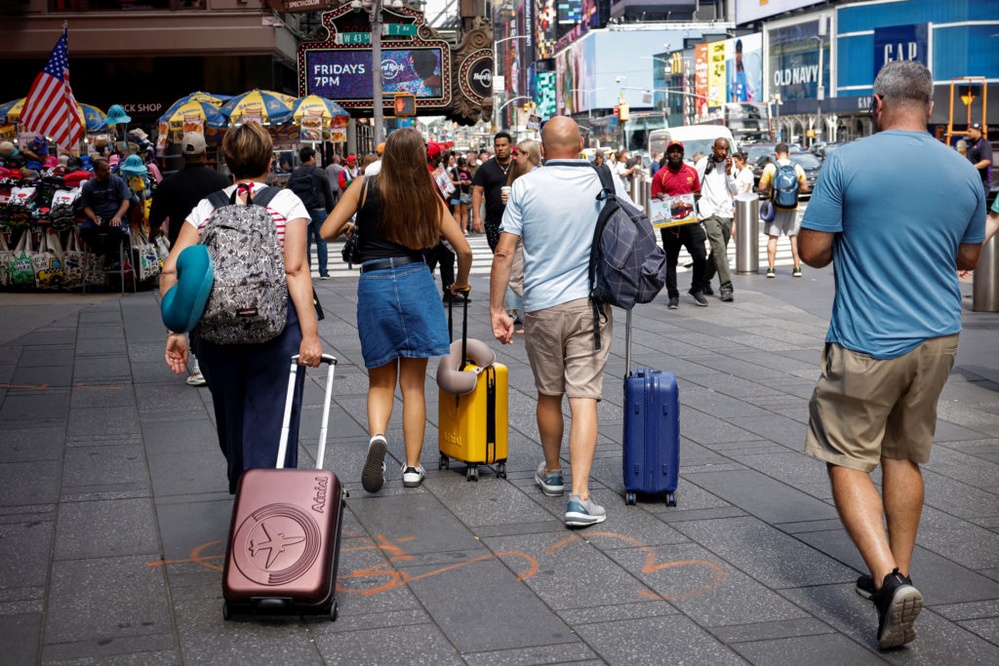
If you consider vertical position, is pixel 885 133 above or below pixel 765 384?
above

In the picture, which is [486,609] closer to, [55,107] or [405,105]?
[55,107]

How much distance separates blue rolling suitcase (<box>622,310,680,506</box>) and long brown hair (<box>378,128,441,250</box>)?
1116 millimetres

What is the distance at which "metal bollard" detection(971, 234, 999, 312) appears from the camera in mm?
13383

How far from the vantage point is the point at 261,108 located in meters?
23.7

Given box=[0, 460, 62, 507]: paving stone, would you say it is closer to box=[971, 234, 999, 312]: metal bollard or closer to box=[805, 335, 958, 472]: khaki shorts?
box=[805, 335, 958, 472]: khaki shorts

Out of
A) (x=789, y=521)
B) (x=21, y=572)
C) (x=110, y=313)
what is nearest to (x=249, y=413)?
(x=21, y=572)

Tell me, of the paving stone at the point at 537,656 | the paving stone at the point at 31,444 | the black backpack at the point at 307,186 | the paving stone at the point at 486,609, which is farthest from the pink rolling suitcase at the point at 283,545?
the black backpack at the point at 307,186

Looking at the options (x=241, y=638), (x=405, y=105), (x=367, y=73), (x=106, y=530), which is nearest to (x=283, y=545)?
(x=241, y=638)

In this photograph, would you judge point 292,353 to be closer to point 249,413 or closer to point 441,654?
point 249,413

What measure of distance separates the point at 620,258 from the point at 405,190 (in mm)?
1114

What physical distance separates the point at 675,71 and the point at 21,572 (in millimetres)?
146394

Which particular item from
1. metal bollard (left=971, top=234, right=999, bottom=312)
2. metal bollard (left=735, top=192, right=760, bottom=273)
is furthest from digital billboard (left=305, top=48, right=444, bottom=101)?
metal bollard (left=971, top=234, right=999, bottom=312)

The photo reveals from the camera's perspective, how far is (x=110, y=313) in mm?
14516

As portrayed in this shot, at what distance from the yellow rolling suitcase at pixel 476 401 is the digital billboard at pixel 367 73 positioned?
87.7ft
